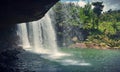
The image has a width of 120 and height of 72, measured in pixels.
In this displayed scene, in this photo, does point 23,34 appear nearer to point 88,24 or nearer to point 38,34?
point 38,34

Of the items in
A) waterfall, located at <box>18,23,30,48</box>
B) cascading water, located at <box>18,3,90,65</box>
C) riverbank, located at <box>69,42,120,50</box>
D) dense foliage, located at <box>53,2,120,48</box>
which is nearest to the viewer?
waterfall, located at <box>18,23,30,48</box>

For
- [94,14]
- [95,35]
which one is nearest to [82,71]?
[95,35]

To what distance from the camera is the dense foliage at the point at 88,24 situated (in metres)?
75.2

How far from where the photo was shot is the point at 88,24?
77750 mm

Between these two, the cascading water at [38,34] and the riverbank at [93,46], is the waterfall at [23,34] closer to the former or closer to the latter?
the cascading water at [38,34]

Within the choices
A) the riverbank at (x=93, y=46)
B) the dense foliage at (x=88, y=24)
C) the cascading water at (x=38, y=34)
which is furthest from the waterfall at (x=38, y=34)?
the dense foliage at (x=88, y=24)

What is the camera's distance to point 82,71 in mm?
23891

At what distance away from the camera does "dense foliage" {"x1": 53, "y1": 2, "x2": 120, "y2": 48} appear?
75250mm

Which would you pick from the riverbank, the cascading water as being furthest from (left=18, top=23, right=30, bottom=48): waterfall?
the riverbank

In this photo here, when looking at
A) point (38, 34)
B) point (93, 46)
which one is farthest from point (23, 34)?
point (93, 46)

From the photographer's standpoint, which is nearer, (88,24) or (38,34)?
(38,34)

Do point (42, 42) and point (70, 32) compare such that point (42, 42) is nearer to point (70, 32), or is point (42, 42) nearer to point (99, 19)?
point (70, 32)

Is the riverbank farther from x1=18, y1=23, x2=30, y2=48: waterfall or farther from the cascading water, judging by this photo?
x1=18, y1=23, x2=30, y2=48: waterfall

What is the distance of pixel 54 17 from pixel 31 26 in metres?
16.9
